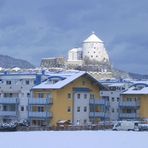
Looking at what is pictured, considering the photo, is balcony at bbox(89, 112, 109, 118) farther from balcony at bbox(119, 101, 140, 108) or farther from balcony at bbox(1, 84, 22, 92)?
balcony at bbox(1, 84, 22, 92)

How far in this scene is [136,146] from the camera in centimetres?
4159

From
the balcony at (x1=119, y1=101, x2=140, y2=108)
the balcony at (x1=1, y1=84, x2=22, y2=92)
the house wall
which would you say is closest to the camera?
the house wall

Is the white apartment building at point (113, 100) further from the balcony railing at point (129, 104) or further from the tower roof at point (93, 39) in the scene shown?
the tower roof at point (93, 39)

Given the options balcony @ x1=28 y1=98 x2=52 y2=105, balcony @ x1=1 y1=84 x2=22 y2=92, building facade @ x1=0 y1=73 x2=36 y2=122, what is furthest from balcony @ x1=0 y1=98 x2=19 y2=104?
balcony @ x1=28 y1=98 x2=52 y2=105

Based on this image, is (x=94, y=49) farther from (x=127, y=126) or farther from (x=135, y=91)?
(x=127, y=126)

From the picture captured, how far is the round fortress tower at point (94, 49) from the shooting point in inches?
7397

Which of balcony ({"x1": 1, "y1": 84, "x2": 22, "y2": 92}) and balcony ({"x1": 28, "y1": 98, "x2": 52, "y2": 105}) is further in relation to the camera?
balcony ({"x1": 1, "y1": 84, "x2": 22, "y2": 92})

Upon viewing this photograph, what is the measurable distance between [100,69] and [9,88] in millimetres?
85661

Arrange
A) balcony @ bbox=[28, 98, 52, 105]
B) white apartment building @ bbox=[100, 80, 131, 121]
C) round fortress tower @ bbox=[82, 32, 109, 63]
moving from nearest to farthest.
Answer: balcony @ bbox=[28, 98, 52, 105] < white apartment building @ bbox=[100, 80, 131, 121] < round fortress tower @ bbox=[82, 32, 109, 63]

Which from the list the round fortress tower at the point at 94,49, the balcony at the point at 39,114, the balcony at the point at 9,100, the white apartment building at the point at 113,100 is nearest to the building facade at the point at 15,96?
the balcony at the point at 9,100

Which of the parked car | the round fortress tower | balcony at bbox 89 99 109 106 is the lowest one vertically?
the parked car

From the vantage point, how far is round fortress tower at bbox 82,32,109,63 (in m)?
188

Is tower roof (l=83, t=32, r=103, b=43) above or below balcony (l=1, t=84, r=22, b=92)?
above

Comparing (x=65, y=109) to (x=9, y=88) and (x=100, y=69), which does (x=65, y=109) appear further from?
(x=100, y=69)
